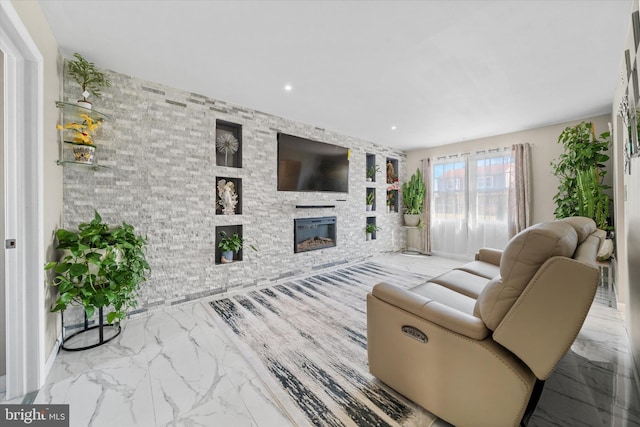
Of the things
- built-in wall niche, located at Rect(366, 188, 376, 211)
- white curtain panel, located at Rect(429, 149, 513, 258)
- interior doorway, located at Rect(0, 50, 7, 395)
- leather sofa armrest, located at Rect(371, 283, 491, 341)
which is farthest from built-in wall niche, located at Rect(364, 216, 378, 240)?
interior doorway, located at Rect(0, 50, 7, 395)

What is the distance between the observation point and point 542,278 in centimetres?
102

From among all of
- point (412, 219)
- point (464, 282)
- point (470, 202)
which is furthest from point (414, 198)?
point (464, 282)

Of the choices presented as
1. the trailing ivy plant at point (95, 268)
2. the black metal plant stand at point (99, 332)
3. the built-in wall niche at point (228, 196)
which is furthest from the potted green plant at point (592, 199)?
the black metal plant stand at point (99, 332)

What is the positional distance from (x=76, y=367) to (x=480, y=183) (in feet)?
19.2

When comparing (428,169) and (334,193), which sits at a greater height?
(428,169)

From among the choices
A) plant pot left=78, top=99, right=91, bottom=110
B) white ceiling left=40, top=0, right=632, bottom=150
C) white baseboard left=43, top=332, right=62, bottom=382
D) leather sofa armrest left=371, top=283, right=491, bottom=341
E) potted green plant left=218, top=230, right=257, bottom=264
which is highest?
white ceiling left=40, top=0, right=632, bottom=150

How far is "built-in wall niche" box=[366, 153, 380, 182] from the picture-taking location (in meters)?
5.08

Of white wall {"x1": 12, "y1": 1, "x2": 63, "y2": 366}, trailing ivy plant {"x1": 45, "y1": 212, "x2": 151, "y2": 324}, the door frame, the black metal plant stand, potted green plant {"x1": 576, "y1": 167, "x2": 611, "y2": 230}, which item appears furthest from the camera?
potted green plant {"x1": 576, "y1": 167, "x2": 611, "y2": 230}

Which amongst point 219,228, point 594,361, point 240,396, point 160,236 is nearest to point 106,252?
point 160,236

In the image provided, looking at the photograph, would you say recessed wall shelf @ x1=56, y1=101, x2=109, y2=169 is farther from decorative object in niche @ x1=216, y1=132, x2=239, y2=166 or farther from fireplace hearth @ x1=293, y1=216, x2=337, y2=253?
fireplace hearth @ x1=293, y1=216, x2=337, y2=253

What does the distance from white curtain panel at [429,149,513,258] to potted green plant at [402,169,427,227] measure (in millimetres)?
228

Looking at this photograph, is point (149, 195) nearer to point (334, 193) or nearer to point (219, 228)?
point (219, 228)

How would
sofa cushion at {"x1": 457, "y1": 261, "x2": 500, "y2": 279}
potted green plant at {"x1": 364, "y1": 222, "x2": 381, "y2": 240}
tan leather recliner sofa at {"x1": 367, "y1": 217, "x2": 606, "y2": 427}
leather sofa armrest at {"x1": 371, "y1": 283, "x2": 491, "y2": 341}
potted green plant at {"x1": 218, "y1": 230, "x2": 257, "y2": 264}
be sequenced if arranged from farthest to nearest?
potted green plant at {"x1": 364, "y1": 222, "x2": 381, "y2": 240} < potted green plant at {"x1": 218, "y1": 230, "x2": 257, "y2": 264} < sofa cushion at {"x1": 457, "y1": 261, "x2": 500, "y2": 279} < leather sofa armrest at {"x1": 371, "y1": 283, "x2": 491, "y2": 341} < tan leather recliner sofa at {"x1": 367, "y1": 217, "x2": 606, "y2": 427}

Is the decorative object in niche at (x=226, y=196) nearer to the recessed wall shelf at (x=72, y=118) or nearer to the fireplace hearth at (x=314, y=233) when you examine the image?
the fireplace hearth at (x=314, y=233)
